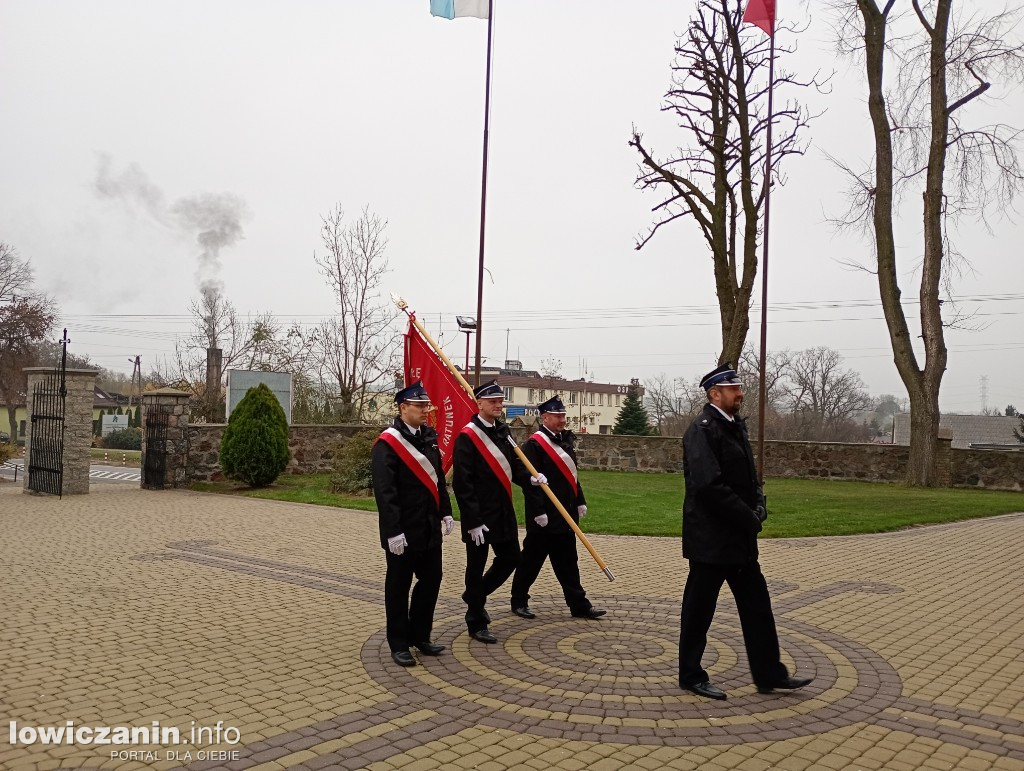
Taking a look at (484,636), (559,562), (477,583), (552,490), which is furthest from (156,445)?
(484,636)

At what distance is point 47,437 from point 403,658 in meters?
13.7

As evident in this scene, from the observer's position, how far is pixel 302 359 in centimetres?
3183

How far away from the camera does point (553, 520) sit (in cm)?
667

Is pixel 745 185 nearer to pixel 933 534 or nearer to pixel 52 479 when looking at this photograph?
pixel 933 534

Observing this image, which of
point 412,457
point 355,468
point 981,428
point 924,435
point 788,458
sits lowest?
point 355,468

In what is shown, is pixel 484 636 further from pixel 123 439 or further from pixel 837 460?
pixel 123 439

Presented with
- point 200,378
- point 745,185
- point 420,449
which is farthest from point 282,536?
point 200,378

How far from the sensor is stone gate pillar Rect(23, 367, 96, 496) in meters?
15.9

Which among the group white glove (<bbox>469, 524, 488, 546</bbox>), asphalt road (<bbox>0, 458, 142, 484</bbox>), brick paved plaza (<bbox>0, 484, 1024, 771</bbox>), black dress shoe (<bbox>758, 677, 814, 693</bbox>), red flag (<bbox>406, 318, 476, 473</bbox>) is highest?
red flag (<bbox>406, 318, 476, 473</bbox>)

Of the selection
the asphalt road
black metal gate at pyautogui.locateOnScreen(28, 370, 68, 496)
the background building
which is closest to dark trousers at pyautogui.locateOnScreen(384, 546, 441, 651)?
black metal gate at pyautogui.locateOnScreen(28, 370, 68, 496)

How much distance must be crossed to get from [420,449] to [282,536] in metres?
6.14

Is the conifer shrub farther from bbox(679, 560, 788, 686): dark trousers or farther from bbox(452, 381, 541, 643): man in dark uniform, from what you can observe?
bbox(679, 560, 788, 686): dark trousers

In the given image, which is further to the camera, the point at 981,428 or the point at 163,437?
the point at 981,428

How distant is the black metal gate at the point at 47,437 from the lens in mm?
15852
